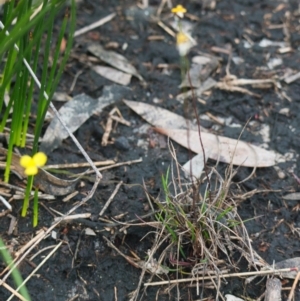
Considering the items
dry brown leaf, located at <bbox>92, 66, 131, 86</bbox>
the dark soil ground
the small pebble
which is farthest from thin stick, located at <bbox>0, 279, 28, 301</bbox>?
dry brown leaf, located at <bbox>92, 66, 131, 86</bbox>

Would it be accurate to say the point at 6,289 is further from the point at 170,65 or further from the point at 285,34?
the point at 285,34

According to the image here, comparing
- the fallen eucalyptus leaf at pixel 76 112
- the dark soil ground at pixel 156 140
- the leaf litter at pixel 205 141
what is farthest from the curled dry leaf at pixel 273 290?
the fallen eucalyptus leaf at pixel 76 112

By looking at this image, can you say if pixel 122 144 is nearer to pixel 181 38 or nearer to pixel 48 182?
pixel 48 182

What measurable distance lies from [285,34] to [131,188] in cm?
93

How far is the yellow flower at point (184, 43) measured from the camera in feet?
6.34

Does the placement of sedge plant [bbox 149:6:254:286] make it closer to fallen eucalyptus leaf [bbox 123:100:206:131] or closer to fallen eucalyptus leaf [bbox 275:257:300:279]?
fallen eucalyptus leaf [bbox 275:257:300:279]

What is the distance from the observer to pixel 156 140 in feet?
5.44

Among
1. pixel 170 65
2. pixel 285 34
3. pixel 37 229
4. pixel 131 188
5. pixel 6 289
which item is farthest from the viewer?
pixel 285 34

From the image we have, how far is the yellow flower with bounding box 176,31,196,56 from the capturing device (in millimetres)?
1933

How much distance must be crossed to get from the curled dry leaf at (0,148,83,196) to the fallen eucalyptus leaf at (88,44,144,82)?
539mm

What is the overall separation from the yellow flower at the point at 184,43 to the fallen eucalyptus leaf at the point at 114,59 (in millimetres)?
181

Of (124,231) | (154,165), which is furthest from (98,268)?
(154,165)

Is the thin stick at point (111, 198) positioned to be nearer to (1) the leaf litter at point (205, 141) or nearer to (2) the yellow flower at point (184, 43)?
(1) the leaf litter at point (205, 141)

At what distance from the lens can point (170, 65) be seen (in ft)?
6.29
